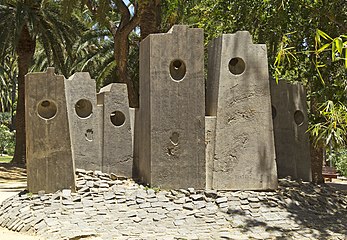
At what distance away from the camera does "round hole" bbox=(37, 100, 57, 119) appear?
1098 cm

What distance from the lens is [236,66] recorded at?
442 inches

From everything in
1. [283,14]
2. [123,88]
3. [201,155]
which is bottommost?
[201,155]

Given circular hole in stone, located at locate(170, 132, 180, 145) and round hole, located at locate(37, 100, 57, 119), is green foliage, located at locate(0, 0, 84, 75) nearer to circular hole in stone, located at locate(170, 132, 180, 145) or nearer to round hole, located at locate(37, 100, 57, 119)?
round hole, located at locate(37, 100, 57, 119)

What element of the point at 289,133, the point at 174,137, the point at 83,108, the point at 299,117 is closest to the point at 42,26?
the point at 83,108

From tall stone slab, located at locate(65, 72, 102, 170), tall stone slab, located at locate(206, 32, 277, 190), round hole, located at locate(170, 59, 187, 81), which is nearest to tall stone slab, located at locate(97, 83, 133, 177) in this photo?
tall stone slab, located at locate(65, 72, 102, 170)

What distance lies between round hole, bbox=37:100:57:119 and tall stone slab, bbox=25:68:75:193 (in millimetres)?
139

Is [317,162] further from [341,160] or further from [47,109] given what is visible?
[341,160]

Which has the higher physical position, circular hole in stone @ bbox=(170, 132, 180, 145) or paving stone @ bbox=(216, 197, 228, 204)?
circular hole in stone @ bbox=(170, 132, 180, 145)

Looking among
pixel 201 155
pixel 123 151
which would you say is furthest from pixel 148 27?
pixel 201 155

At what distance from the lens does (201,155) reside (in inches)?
417

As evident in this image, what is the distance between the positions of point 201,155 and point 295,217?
2210 mm

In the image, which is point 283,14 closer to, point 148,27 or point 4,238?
point 148,27

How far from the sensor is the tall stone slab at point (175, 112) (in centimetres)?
1050

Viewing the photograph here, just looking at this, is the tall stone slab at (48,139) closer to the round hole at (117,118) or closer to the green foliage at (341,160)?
the round hole at (117,118)
